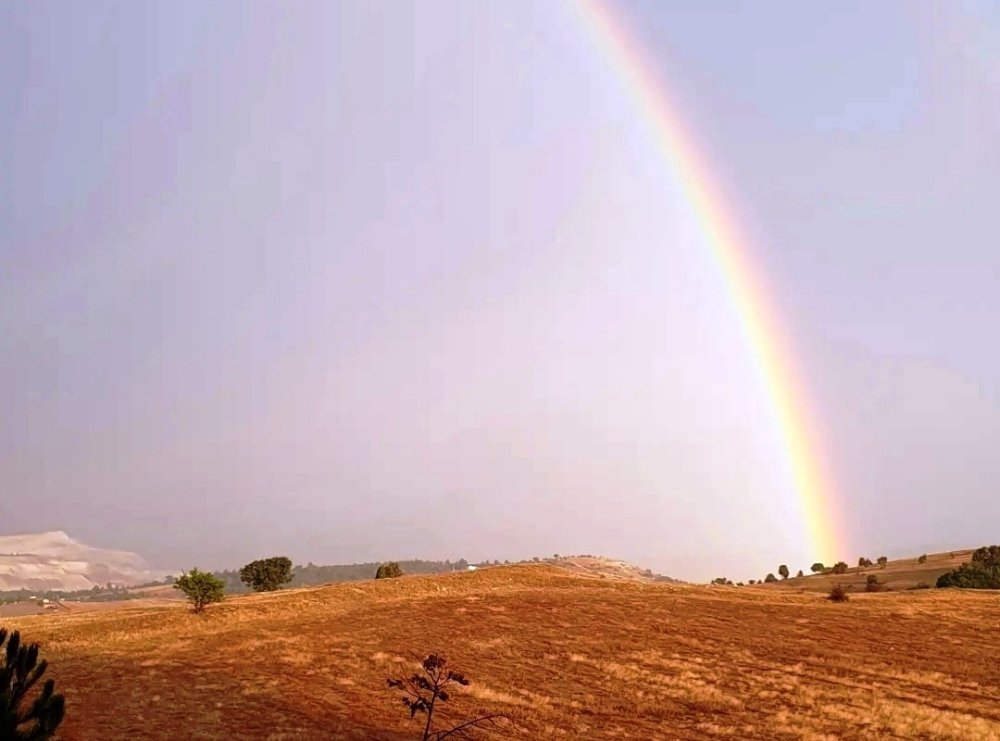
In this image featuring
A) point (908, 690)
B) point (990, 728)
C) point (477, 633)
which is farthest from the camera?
point (477, 633)

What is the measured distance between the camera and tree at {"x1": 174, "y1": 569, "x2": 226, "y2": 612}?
53.8 meters

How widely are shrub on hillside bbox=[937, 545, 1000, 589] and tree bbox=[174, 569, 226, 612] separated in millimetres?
68792

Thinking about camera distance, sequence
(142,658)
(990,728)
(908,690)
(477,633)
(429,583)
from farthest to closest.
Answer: (429,583), (477,633), (142,658), (908,690), (990,728)

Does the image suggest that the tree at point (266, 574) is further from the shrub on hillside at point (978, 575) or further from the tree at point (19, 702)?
the tree at point (19, 702)

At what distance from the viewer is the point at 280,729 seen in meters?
24.2

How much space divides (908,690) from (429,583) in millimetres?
41737

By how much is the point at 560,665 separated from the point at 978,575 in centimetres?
5737

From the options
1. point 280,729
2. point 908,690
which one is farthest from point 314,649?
point 908,690

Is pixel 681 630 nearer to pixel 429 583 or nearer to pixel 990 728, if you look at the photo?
pixel 990 728

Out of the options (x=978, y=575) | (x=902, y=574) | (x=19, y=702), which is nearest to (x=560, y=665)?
(x=19, y=702)

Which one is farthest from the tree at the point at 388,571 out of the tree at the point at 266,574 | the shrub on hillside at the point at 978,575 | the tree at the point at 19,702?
the tree at the point at 19,702

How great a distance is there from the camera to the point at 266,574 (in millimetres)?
107125

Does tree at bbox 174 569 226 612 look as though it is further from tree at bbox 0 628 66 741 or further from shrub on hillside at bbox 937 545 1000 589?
shrub on hillside at bbox 937 545 1000 589

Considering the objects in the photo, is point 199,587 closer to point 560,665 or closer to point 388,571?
point 560,665
